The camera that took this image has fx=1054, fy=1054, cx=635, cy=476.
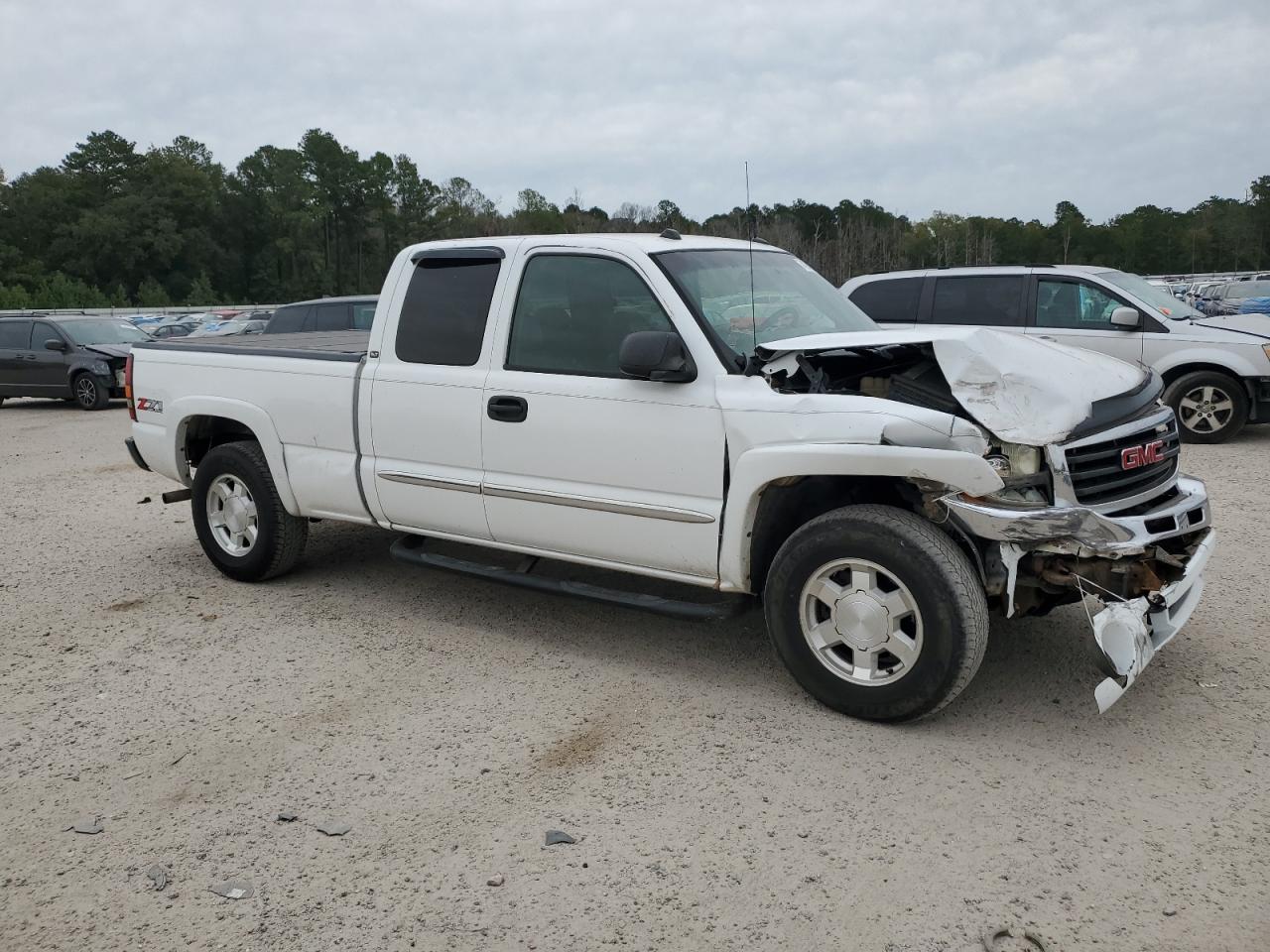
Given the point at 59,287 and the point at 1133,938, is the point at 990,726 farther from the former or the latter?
the point at 59,287

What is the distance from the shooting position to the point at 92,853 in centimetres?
350

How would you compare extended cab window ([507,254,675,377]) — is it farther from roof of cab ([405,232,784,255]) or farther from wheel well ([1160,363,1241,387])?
wheel well ([1160,363,1241,387])

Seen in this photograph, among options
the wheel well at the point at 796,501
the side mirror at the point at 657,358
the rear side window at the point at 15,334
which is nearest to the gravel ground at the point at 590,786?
the wheel well at the point at 796,501

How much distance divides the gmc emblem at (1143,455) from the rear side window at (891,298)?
6.87m

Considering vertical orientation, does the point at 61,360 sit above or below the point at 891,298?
below

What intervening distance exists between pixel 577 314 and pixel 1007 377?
195 centimetres

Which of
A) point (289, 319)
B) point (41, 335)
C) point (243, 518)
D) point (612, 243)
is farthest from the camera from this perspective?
point (41, 335)

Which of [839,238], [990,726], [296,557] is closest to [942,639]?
[990,726]

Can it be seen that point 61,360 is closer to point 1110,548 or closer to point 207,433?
point 207,433

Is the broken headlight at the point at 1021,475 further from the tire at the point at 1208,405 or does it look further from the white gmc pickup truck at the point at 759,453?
the tire at the point at 1208,405

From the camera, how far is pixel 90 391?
1712cm

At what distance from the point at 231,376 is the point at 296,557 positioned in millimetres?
1147

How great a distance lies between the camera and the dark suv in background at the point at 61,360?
56.1ft

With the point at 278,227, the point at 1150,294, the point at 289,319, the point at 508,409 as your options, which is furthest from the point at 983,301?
the point at 278,227
